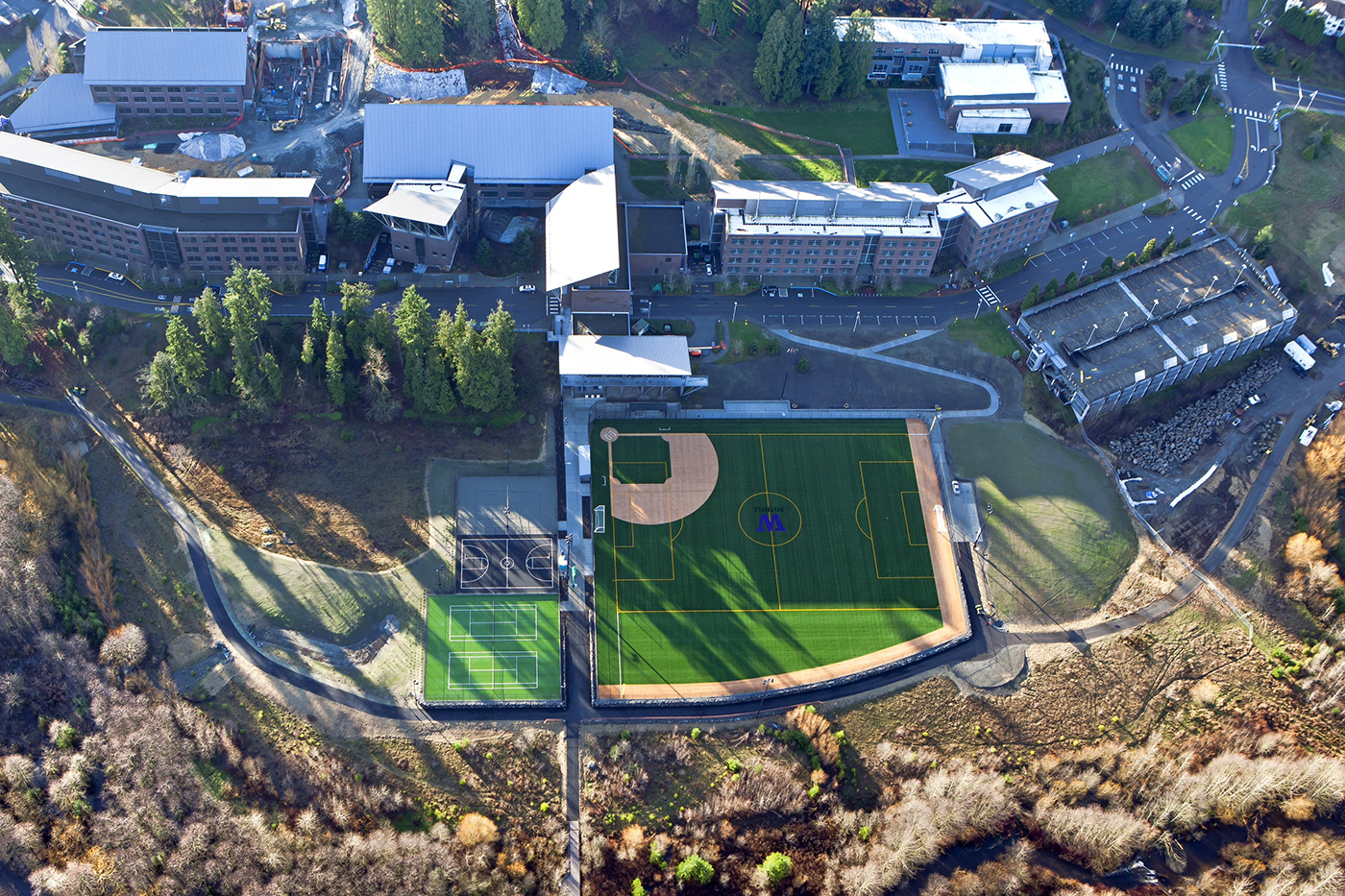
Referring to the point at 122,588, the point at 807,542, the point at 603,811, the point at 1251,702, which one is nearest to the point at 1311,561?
the point at 1251,702

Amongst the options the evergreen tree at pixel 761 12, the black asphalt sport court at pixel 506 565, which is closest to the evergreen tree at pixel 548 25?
the evergreen tree at pixel 761 12

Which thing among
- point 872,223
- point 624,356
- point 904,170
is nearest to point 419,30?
point 624,356

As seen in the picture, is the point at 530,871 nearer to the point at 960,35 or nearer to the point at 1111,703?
the point at 1111,703

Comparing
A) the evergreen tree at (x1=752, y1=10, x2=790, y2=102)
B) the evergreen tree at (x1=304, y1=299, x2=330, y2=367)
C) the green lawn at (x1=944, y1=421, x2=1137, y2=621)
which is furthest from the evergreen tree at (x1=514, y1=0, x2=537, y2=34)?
the green lawn at (x1=944, y1=421, x2=1137, y2=621)

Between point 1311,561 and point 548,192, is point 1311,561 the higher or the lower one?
the lower one

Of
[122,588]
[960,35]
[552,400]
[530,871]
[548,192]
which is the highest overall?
[960,35]

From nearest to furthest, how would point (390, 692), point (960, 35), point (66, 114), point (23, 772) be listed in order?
point (23, 772), point (390, 692), point (66, 114), point (960, 35)
